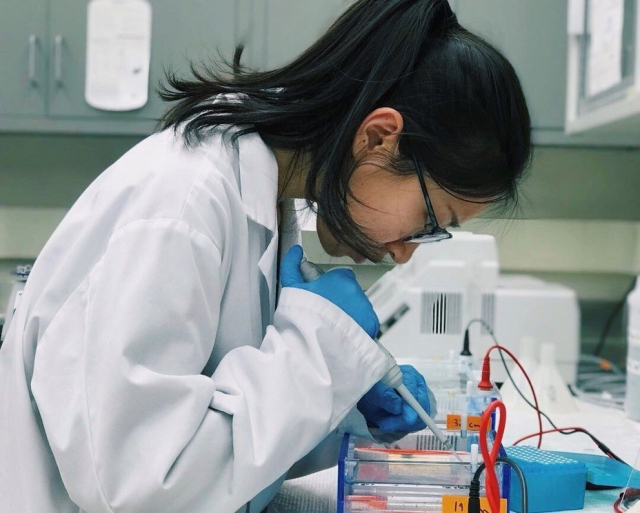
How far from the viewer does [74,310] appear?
73 centimetres

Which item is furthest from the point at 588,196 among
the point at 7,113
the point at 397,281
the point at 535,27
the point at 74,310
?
the point at 74,310

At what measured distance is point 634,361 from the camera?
5.15 feet

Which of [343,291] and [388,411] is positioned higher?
[343,291]

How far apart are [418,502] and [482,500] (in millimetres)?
71

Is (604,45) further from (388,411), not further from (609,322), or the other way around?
(388,411)

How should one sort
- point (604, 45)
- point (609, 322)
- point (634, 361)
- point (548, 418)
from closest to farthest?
1. point (548, 418)
2. point (634, 361)
3. point (604, 45)
4. point (609, 322)

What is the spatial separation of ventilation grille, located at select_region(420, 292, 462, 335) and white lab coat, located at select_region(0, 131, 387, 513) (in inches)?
38.9

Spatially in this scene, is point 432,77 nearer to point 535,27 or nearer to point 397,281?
point 397,281

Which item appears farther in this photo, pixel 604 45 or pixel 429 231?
pixel 604 45

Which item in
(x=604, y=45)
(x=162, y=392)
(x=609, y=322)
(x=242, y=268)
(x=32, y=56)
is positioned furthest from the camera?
(x=609, y=322)

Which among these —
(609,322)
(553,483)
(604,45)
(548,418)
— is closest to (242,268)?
(553,483)

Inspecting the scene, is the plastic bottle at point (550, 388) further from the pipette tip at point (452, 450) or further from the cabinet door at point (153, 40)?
the cabinet door at point (153, 40)

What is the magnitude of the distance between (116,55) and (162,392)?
70.0 inches

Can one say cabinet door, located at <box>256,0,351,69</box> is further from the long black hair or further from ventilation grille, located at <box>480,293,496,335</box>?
the long black hair
